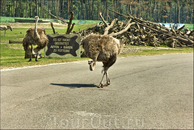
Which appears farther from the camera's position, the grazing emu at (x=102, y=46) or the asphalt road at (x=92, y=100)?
the asphalt road at (x=92, y=100)

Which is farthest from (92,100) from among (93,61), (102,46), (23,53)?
(23,53)

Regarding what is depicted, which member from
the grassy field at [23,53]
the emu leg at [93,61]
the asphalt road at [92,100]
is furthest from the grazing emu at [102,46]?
the asphalt road at [92,100]

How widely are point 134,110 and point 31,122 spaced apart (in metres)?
5.83

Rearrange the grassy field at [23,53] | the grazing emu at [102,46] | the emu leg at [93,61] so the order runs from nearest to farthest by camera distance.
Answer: the emu leg at [93,61] < the grazing emu at [102,46] < the grassy field at [23,53]

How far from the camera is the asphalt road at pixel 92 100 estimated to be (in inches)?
438

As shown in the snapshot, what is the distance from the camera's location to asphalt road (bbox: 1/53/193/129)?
36.5 feet

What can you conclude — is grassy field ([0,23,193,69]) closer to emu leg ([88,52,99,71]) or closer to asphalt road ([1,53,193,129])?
emu leg ([88,52,99,71])

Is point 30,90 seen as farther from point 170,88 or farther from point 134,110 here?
point 170,88

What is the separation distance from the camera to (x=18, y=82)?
14359 mm

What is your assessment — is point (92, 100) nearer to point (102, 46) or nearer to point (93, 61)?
point (102, 46)

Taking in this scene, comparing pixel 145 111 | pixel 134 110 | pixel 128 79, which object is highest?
pixel 128 79

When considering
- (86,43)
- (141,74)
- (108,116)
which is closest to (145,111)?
(141,74)

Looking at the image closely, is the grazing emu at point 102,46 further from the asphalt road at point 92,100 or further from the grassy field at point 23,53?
the asphalt road at point 92,100

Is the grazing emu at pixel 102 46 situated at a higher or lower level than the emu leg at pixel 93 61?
higher
